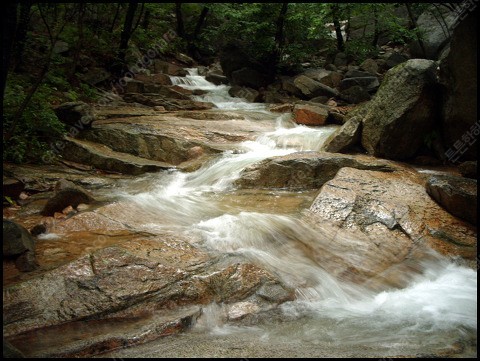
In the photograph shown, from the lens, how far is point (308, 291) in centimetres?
398

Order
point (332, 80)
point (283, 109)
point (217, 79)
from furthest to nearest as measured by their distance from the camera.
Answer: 1. point (217, 79)
2. point (332, 80)
3. point (283, 109)

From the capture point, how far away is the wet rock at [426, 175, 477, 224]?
5.02 metres

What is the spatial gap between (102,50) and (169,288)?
13.7 meters

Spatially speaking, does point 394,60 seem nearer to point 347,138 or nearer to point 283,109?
point 283,109

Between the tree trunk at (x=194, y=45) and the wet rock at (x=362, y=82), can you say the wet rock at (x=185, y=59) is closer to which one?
the tree trunk at (x=194, y=45)

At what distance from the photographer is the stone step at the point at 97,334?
8.80 ft

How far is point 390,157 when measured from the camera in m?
7.21

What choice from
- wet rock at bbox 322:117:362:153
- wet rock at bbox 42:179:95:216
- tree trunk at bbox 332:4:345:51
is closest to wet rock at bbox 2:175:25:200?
wet rock at bbox 42:179:95:216

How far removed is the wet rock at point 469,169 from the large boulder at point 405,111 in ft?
4.43

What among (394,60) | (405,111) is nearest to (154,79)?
(405,111)

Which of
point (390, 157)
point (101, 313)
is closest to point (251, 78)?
point (390, 157)

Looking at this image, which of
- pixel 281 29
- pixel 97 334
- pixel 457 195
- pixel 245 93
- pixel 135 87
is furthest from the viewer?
pixel 245 93

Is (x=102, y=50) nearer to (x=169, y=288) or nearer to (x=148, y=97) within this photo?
(x=148, y=97)

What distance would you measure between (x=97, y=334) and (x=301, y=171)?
4820mm
